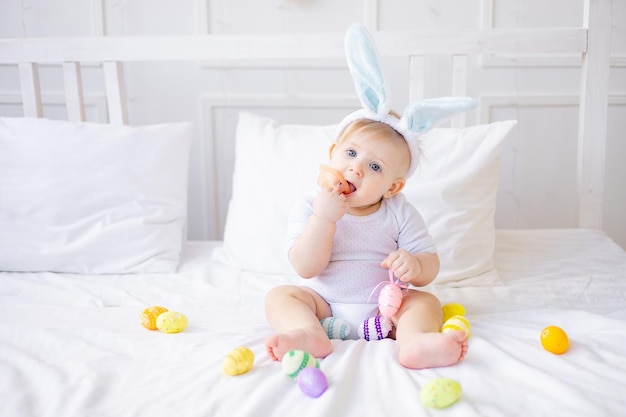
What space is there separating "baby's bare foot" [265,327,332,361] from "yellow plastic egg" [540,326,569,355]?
0.31 meters

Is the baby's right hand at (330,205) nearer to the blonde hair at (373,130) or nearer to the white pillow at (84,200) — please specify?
the blonde hair at (373,130)

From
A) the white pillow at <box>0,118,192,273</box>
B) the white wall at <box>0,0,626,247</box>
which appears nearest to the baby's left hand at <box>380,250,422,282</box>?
the white pillow at <box>0,118,192,273</box>

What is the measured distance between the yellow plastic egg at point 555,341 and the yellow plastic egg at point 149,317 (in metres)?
0.63

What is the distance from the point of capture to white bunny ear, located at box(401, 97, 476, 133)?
3.37 ft

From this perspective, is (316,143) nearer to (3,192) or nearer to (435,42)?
(435,42)

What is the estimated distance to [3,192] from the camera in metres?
1.46

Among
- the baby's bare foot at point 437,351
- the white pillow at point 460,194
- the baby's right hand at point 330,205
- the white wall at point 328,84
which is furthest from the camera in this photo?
the white wall at point 328,84

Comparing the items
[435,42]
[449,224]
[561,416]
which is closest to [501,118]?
[435,42]

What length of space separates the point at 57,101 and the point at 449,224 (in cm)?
135

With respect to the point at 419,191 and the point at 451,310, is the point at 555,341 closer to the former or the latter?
the point at 451,310

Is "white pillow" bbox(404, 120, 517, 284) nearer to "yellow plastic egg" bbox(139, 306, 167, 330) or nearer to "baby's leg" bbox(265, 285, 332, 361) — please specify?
"baby's leg" bbox(265, 285, 332, 361)

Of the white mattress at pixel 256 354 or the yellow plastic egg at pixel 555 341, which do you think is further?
the yellow plastic egg at pixel 555 341

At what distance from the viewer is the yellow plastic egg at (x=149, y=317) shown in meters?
1.07

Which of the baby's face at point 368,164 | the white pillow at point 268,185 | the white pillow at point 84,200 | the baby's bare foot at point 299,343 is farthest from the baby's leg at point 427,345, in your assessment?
the white pillow at point 84,200
